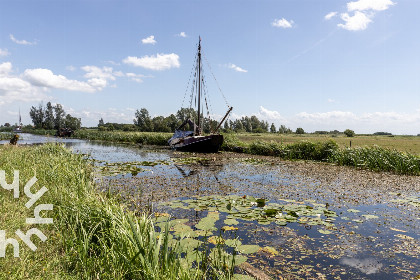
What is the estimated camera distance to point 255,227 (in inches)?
247

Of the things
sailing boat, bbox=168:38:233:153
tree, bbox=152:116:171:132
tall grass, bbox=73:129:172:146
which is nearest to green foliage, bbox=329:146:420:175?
sailing boat, bbox=168:38:233:153

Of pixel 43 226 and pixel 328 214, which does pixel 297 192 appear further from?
pixel 43 226

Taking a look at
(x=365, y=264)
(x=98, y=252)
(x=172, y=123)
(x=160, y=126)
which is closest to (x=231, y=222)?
(x=365, y=264)

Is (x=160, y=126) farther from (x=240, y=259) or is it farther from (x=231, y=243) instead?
(x=240, y=259)

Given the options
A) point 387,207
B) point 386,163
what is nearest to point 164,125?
point 386,163

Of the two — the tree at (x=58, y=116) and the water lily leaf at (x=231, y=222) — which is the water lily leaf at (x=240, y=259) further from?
the tree at (x=58, y=116)

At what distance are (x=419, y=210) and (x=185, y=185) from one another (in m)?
8.89

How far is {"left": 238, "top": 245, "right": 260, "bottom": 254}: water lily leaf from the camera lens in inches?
190

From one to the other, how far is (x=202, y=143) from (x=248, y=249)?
22.1 meters

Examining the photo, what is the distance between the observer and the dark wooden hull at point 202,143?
2614 centimetres

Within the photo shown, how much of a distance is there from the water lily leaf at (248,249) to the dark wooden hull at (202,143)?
67.6ft

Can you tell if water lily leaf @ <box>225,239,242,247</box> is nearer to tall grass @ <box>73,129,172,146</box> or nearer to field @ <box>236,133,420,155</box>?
field @ <box>236,133,420,155</box>

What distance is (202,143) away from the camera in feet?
88.2

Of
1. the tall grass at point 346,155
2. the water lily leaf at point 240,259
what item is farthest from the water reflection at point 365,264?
the tall grass at point 346,155
